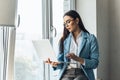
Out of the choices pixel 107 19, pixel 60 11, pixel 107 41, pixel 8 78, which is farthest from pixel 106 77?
pixel 8 78

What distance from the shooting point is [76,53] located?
2311 mm

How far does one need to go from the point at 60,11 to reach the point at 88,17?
Result: 39 centimetres

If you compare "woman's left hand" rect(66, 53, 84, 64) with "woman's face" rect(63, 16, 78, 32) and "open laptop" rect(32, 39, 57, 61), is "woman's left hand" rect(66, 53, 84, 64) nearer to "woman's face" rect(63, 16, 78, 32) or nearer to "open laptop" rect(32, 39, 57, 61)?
"open laptop" rect(32, 39, 57, 61)

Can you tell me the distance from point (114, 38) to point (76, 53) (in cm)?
115

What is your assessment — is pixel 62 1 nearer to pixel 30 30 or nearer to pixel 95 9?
pixel 95 9

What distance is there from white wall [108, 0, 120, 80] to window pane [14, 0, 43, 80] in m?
1.04

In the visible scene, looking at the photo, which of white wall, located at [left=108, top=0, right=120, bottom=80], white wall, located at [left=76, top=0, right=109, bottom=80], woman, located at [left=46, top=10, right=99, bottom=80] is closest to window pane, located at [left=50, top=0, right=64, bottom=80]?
white wall, located at [left=76, top=0, right=109, bottom=80]

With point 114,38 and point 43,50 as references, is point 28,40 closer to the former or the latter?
point 43,50

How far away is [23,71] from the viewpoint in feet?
8.39

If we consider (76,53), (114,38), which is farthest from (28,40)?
(114,38)

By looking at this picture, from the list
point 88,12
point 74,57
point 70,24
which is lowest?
point 74,57

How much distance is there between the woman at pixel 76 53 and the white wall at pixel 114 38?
40.9 inches

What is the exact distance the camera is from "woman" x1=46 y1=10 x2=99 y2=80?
87.6 inches

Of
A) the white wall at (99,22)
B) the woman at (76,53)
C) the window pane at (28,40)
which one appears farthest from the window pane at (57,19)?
the woman at (76,53)
